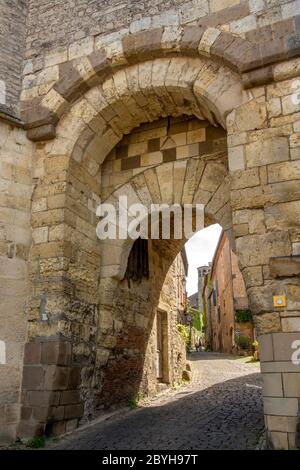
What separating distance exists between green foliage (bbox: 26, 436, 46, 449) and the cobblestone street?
149 millimetres

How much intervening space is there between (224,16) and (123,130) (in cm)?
179

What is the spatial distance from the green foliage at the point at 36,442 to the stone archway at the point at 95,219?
0.07 m

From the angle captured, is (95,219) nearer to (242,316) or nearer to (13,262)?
(13,262)

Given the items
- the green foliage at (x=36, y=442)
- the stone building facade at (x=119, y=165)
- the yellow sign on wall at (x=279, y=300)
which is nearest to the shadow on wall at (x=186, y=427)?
the green foliage at (x=36, y=442)

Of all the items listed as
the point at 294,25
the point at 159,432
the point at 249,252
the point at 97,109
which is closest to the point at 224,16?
the point at 294,25

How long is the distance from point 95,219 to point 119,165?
2.72 feet

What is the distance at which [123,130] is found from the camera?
19.1 feet

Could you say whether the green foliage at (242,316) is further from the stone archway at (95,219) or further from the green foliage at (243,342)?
the stone archway at (95,219)

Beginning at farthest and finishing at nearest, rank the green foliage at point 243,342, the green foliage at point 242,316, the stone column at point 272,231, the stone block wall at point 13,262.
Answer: the green foliage at point 242,316, the green foliage at point 243,342, the stone block wall at point 13,262, the stone column at point 272,231

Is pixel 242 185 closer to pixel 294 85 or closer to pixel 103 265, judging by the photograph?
pixel 294 85

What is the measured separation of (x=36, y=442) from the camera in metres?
4.42

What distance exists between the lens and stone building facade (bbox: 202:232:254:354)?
16453 mm

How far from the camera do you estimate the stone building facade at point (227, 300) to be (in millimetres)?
16453

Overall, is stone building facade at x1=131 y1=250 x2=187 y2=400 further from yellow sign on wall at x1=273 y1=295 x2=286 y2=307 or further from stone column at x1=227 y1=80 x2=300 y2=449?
yellow sign on wall at x1=273 y1=295 x2=286 y2=307
